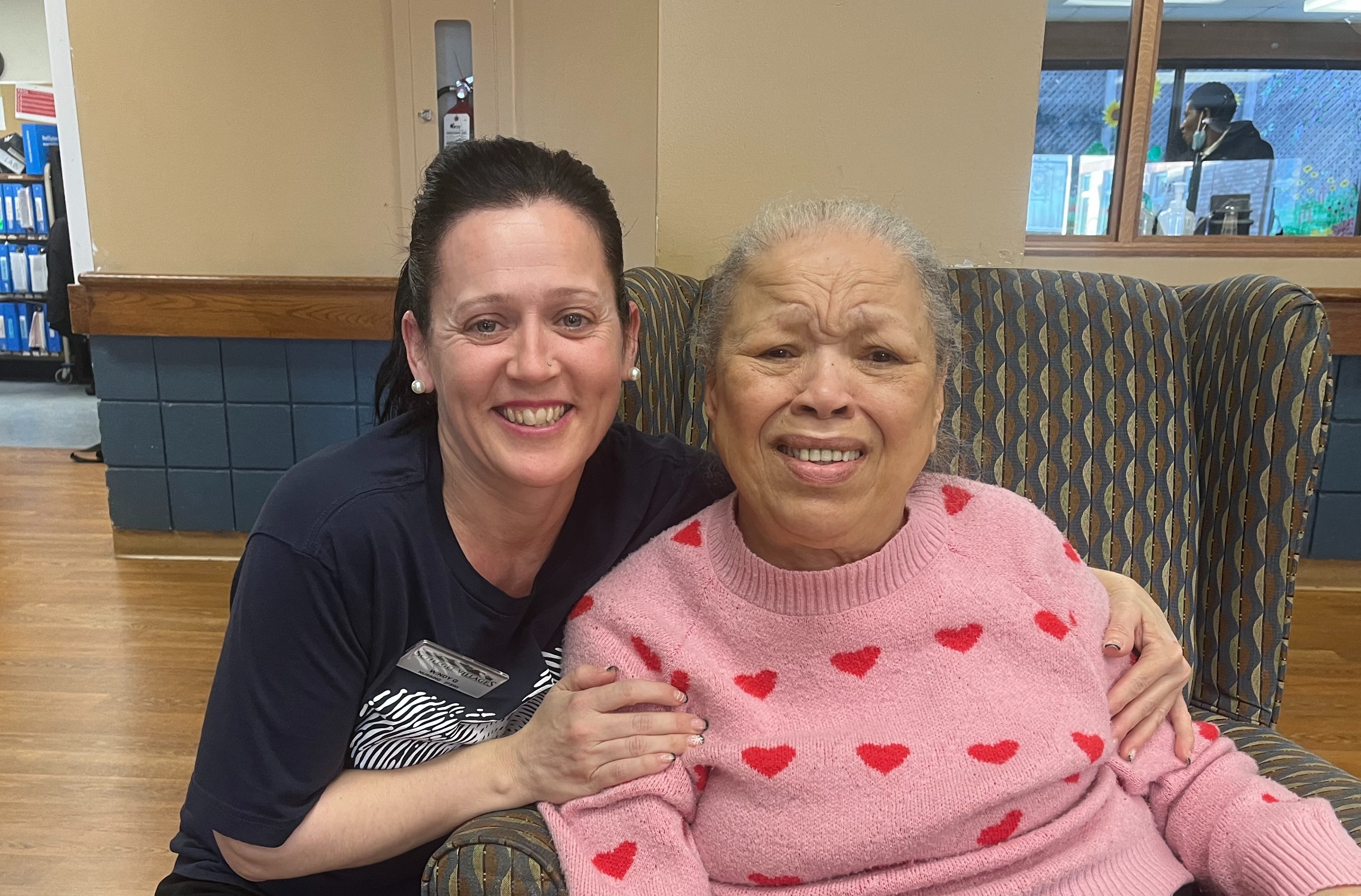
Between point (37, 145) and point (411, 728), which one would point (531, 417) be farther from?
point (37, 145)

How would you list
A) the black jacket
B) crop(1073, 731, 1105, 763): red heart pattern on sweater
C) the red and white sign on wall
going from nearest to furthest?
crop(1073, 731, 1105, 763): red heart pattern on sweater → the black jacket → the red and white sign on wall

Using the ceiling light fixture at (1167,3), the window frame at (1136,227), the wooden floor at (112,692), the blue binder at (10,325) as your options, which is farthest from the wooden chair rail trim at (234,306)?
the blue binder at (10,325)

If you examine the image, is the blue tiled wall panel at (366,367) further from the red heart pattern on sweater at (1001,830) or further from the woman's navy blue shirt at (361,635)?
the red heart pattern on sweater at (1001,830)

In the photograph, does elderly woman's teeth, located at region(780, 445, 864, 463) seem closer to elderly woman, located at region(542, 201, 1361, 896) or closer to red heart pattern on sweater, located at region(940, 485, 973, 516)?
elderly woman, located at region(542, 201, 1361, 896)

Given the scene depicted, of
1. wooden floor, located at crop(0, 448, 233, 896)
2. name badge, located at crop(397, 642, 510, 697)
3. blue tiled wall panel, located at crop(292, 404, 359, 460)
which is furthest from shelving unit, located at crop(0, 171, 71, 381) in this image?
name badge, located at crop(397, 642, 510, 697)

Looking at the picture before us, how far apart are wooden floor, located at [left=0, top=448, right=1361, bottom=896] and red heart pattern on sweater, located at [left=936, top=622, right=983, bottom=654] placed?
1710mm

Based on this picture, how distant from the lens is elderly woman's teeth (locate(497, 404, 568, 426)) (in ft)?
3.61

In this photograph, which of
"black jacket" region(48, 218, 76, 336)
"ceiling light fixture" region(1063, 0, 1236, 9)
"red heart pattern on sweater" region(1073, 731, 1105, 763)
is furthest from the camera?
"black jacket" region(48, 218, 76, 336)

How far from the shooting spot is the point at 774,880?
3.51ft

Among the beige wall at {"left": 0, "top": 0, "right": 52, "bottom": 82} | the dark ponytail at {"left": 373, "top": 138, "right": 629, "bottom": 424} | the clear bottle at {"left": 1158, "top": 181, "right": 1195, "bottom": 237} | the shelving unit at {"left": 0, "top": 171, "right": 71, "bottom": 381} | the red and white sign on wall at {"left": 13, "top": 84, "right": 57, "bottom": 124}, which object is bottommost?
the shelving unit at {"left": 0, "top": 171, "right": 71, "bottom": 381}

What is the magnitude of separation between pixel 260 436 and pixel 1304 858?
3352 millimetres

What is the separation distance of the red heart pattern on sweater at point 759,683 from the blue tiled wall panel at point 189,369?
2917mm

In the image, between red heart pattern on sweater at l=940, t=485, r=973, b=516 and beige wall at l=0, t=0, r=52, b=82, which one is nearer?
red heart pattern on sweater at l=940, t=485, r=973, b=516

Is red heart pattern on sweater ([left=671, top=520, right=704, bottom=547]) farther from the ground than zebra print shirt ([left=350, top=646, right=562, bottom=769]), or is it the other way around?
red heart pattern on sweater ([left=671, top=520, right=704, bottom=547])
